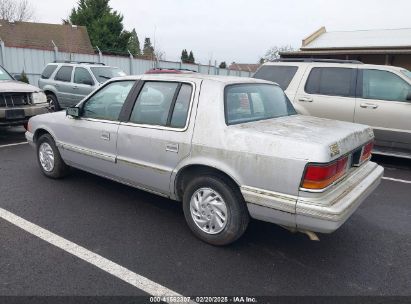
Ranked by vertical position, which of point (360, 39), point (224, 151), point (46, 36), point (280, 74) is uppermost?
point (46, 36)

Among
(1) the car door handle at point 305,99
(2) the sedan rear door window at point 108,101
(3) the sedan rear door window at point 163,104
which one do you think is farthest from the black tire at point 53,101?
(3) the sedan rear door window at point 163,104

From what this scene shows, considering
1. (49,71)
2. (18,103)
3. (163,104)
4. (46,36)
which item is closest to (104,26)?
(46,36)

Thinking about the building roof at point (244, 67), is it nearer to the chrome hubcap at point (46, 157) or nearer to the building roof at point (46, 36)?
the building roof at point (46, 36)

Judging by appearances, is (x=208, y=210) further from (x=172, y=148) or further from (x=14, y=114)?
(x=14, y=114)

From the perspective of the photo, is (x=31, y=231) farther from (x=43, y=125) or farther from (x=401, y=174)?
(x=401, y=174)

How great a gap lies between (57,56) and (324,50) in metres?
13.5

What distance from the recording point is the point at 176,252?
3381mm

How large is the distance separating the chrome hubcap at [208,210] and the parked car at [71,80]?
26.9 feet

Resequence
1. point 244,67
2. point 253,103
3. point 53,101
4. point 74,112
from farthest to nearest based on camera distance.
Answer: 1. point 244,67
2. point 53,101
3. point 74,112
4. point 253,103

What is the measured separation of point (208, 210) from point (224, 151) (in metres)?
0.63

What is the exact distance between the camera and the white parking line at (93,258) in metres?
2.83

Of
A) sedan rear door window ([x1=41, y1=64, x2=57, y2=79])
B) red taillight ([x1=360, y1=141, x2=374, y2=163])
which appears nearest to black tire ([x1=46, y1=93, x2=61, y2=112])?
sedan rear door window ([x1=41, y1=64, x2=57, y2=79])

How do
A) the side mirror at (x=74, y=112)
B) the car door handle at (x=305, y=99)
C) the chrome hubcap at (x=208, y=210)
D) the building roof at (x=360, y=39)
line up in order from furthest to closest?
the building roof at (x=360, y=39) → the car door handle at (x=305, y=99) → the side mirror at (x=74, y=112) → the chrome hubcap at (x=208, y=210)

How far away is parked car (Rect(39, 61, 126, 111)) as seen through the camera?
11.0 m
